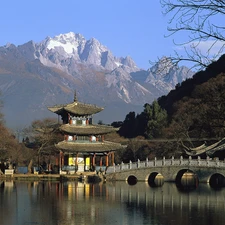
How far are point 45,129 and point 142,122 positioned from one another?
39.1m

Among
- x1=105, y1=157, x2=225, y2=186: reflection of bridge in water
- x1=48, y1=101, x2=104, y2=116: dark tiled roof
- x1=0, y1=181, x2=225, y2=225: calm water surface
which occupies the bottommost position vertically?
x1=0, y1=181, x2=225, y2=225: calm water surface

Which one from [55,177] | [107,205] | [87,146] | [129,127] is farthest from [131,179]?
[129,127]

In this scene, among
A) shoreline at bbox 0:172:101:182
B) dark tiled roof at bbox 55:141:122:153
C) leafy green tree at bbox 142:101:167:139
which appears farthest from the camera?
leafy green tree at bbox 142:101:167:139

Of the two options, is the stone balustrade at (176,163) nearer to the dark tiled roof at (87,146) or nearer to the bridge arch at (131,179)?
the bridge arch at (131,179)

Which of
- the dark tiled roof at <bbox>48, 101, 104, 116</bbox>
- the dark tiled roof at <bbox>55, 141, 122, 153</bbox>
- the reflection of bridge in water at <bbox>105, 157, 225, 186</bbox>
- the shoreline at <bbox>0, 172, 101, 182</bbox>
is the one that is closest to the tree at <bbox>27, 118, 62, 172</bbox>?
the dark tiled roof at <bbox>55, 141, 122, 153</bbox>

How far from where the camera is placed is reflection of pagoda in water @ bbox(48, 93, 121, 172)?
58906mm

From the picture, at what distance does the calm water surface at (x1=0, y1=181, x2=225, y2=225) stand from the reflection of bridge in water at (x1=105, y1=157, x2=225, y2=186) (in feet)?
13.0

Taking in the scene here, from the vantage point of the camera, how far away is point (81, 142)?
60.6 m

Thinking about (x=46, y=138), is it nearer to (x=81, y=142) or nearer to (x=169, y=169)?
(x=81, y=142)

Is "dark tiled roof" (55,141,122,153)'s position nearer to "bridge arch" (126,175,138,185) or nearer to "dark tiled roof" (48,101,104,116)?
"bridge arch" (126,175,138,185)

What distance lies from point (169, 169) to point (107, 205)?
2073cm

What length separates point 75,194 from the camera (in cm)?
4075

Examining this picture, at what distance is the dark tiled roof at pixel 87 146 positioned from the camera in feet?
191

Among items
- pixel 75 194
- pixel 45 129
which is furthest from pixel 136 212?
pixel 45 129
